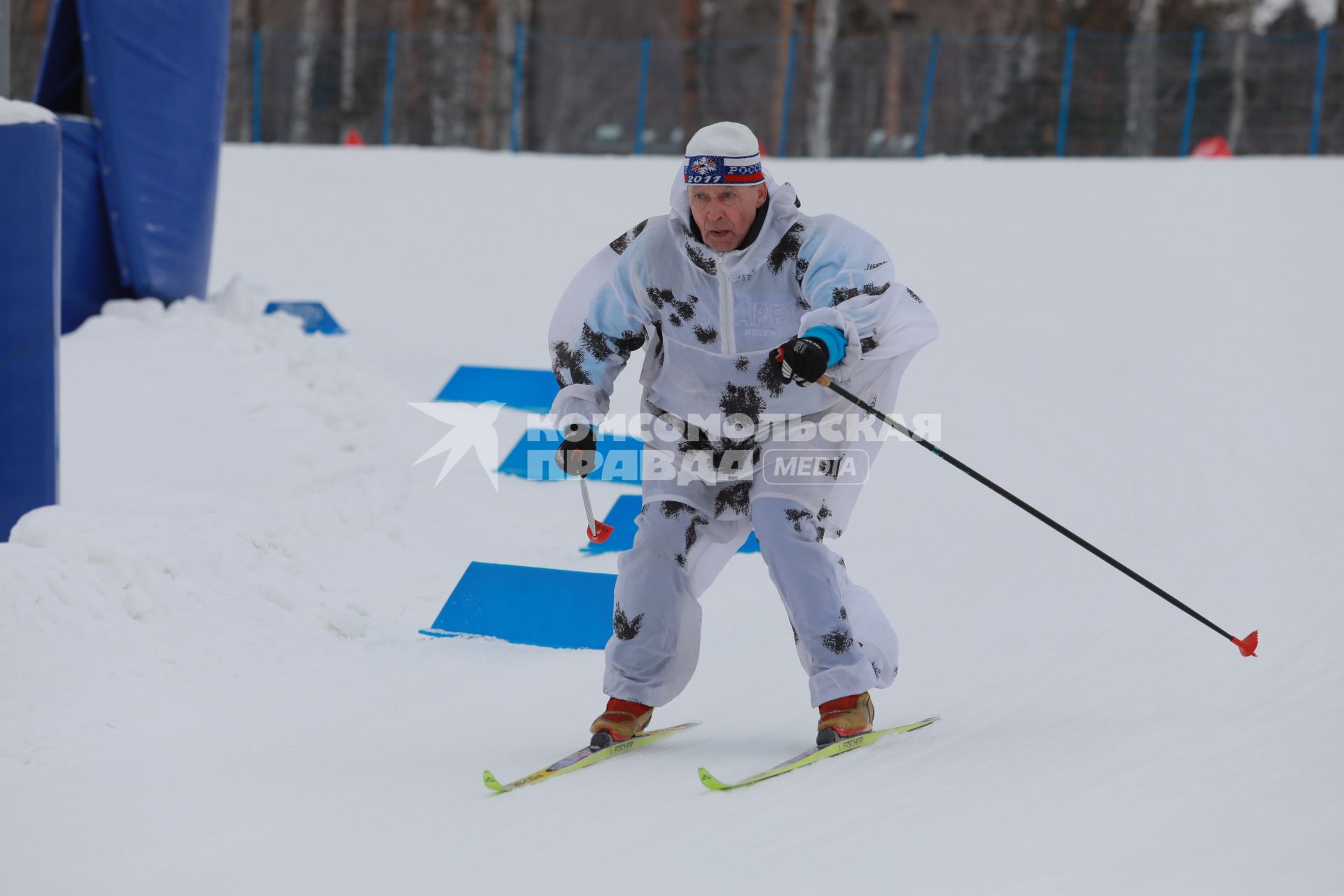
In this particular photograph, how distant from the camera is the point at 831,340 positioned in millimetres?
2998

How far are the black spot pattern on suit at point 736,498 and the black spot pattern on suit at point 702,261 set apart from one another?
50 cm

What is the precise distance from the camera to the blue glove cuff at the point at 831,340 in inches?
118

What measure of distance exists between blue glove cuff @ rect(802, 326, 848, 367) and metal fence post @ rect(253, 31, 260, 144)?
14758mm

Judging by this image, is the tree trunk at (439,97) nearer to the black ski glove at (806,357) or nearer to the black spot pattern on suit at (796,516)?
the black spot pattern on suit at (796,516)

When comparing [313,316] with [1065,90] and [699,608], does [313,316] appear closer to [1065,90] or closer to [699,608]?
[699,608]

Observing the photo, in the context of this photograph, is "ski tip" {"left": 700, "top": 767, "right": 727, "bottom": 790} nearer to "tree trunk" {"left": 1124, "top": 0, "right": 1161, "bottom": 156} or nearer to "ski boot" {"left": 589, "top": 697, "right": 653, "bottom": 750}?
"ski boot" {"left": 589, "top": 697, "right": 653, "bottom": 750}

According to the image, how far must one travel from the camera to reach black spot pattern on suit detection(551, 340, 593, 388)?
346cm

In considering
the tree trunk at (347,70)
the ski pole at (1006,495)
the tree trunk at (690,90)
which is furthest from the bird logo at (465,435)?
the tree trunk at (347,70)

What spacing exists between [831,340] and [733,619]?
212 cm

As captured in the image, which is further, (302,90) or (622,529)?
(302,90)

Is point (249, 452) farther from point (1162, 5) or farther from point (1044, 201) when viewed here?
point (1162, 5)

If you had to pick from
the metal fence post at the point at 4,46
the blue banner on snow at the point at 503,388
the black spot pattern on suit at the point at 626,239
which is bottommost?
the blue banner on snow at the point at 503,388

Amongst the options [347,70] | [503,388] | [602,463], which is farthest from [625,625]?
[347,70]

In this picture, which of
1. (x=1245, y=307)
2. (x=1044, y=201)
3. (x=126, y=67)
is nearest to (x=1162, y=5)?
(x=1044, y=201)
